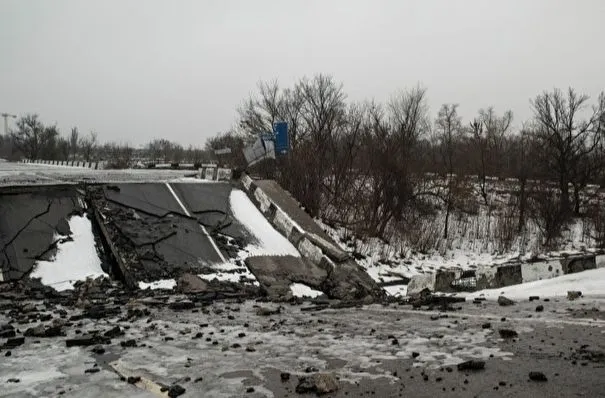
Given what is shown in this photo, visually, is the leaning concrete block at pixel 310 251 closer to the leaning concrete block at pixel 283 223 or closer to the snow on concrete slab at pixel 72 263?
the leaning concrete block at pixel 283 223

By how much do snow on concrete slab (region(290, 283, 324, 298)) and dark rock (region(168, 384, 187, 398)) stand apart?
478 cm

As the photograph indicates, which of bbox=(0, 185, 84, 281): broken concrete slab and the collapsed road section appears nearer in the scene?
bbox=(0, 185, 84, 281): broken concrete slab

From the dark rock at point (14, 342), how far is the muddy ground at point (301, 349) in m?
0.02

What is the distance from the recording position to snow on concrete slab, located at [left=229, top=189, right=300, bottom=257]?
31.5 feet

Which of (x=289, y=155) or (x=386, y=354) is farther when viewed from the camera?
(x=289, y=155)

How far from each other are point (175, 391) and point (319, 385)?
902 millimetres

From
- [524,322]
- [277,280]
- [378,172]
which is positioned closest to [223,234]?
[277,280]

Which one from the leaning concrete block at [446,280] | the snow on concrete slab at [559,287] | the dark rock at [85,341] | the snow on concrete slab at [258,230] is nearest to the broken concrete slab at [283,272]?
the snow on concrete slab at [258,230]

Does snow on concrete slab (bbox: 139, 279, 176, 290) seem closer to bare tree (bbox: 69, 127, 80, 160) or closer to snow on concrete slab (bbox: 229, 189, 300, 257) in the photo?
snow on concrete slab (bbox: 229, 189, 300, 257)

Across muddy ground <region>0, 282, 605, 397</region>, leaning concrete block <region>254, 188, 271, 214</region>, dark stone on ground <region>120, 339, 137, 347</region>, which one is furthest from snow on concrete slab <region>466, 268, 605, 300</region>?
leaning concrete block <region>254, 188, 271, 214</region>

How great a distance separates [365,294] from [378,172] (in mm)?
9708

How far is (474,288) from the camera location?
7.50 m

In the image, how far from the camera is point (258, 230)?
406 inches

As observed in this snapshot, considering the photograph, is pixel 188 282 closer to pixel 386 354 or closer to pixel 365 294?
pixel 365 294
